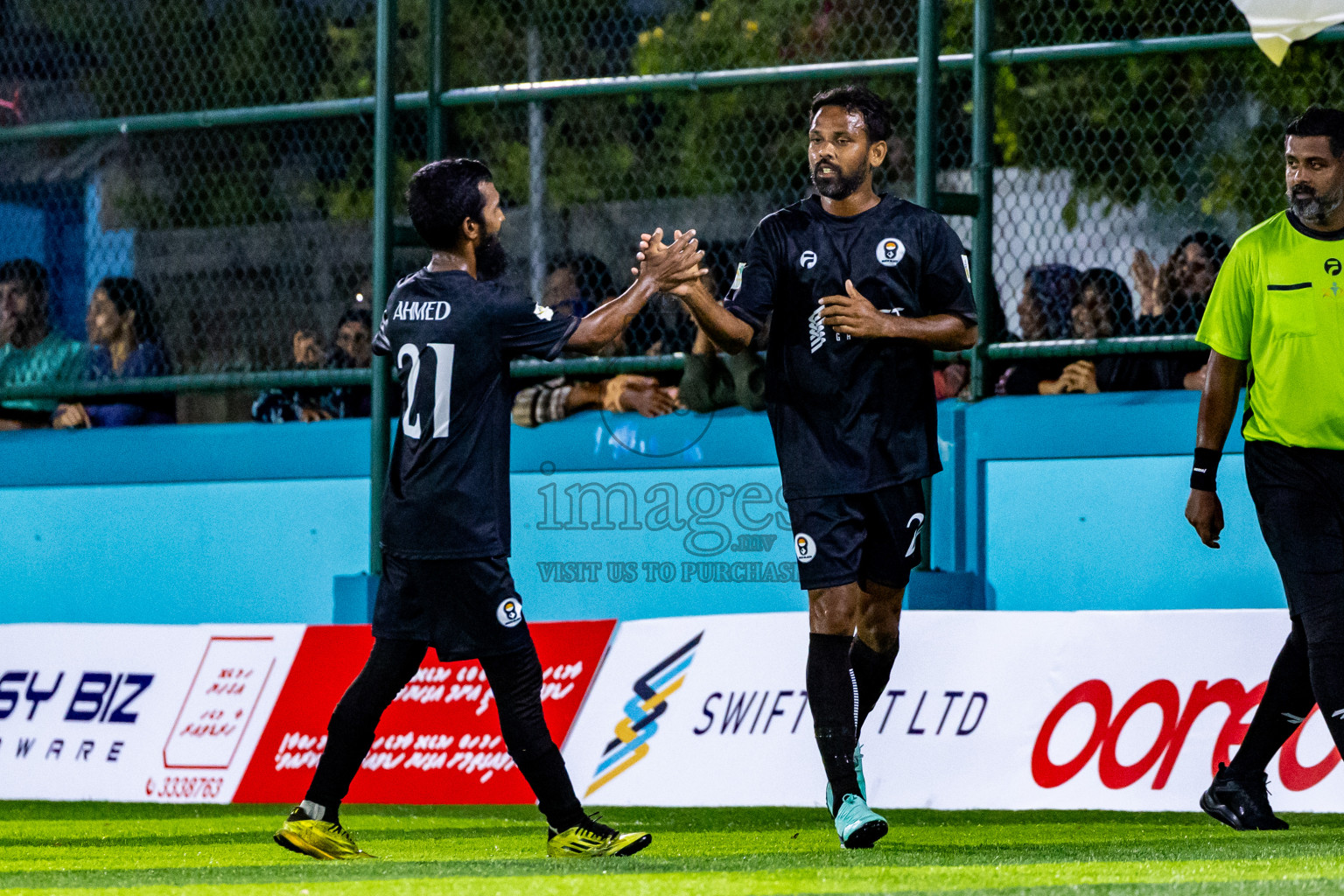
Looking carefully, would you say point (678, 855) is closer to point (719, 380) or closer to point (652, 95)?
point (719, 380)

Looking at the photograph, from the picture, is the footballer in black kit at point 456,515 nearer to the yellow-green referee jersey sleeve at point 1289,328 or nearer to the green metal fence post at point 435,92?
the yellow-green referee jersey sleeve at point 1289,328

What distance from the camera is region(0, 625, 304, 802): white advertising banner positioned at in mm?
8430

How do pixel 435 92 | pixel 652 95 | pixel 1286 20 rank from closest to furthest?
pixel 1286 20, pixel 652 95, pixel 435 92

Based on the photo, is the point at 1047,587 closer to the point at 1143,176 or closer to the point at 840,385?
the point at 1143,176

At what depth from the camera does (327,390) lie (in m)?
10.4

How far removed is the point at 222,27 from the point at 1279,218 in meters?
6.74

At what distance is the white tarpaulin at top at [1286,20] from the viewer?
8477 mm

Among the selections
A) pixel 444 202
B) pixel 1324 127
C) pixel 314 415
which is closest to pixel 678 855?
pixel 444 202

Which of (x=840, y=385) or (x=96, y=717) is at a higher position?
(x=840, y=385)

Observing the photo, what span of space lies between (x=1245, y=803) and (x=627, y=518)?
13.7ft

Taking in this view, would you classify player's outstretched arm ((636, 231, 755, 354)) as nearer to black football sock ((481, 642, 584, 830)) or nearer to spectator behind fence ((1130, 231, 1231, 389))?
black football sock ((481, 642, 584, 830))

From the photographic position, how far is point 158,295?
10.7 m

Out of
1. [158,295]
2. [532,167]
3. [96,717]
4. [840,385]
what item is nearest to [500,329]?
[840,385]

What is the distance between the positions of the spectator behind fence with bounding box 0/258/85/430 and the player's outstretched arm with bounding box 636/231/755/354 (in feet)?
19.5
